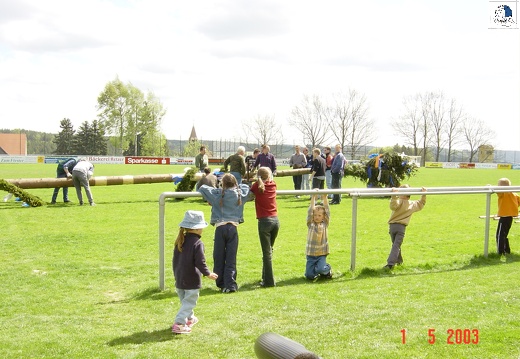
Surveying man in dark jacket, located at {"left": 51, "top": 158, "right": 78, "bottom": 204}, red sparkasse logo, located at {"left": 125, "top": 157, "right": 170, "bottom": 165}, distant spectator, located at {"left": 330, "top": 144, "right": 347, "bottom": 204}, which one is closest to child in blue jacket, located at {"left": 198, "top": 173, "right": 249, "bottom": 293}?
distant spectator, located at {"left": 330, "top": 144, "right": 347, "bottom": 204}

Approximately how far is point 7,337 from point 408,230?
9.36 meters

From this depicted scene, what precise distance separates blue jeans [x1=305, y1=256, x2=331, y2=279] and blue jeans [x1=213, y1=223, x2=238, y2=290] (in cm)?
120

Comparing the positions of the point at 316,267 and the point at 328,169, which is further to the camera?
the point at 328,169

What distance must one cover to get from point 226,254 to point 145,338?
214cm

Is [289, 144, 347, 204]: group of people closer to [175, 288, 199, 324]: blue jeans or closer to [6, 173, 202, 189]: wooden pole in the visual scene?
[6, 173, 202, 189]: wooden pole

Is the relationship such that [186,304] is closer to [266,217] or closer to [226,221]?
[226,221]

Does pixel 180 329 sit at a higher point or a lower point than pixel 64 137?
lower

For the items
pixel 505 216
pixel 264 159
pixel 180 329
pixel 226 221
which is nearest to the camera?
pixel 180 329

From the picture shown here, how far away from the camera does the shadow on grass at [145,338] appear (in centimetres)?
524

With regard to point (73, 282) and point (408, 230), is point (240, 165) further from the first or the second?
point (73, 282)

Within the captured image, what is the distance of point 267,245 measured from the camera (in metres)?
7.60

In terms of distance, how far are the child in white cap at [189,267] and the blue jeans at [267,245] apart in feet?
5.76

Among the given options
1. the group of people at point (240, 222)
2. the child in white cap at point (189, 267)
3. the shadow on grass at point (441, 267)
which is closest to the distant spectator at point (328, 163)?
the shadow on grass at point (441, 267)

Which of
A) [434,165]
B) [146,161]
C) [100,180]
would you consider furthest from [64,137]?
[100,180]
